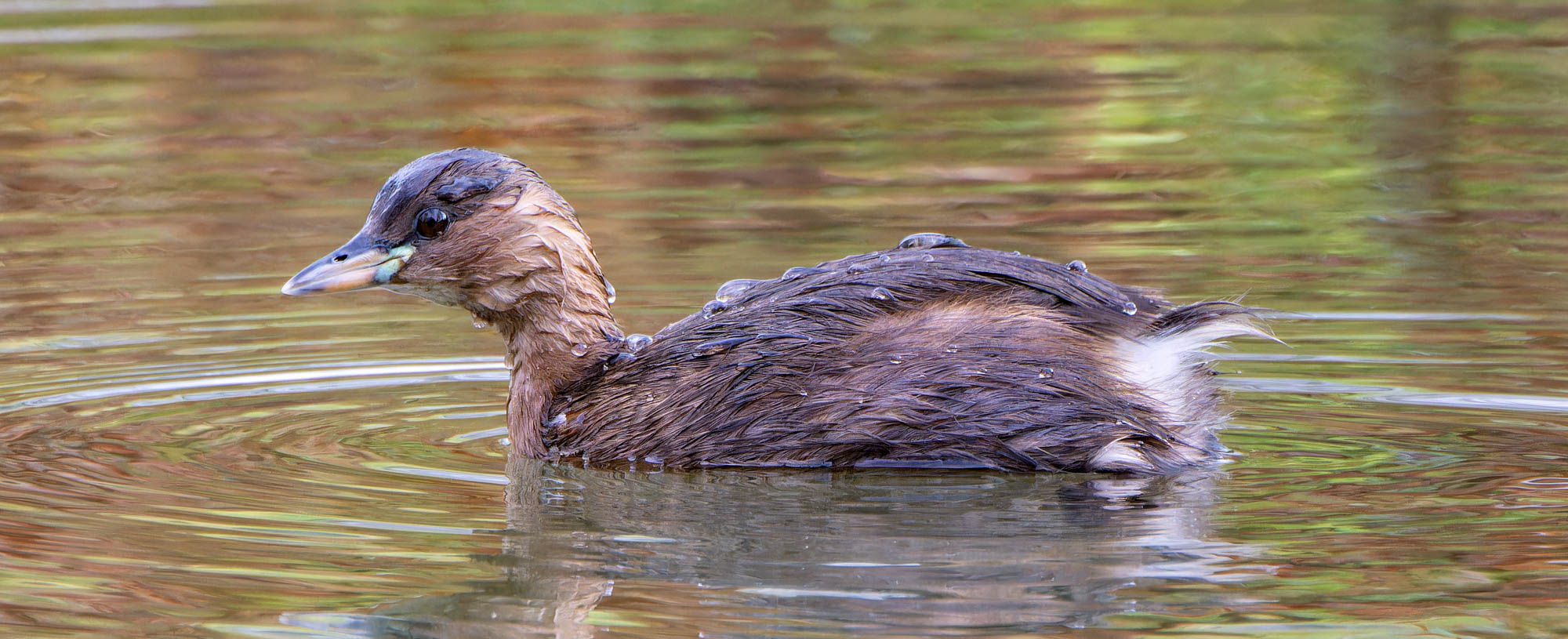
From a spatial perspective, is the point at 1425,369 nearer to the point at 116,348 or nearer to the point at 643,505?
the point at 643,505

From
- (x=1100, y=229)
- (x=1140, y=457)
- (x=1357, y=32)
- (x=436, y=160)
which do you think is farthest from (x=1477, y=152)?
(x=436, y=160)

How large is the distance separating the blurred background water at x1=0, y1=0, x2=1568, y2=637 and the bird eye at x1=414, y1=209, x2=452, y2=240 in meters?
0.65

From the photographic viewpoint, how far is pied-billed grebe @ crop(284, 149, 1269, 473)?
5746 millimetres

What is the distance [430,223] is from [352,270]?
270mm

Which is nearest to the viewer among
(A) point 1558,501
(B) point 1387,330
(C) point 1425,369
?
(A) point 1558,501

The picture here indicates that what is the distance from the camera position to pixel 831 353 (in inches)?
230

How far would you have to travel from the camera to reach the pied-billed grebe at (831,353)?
575cm

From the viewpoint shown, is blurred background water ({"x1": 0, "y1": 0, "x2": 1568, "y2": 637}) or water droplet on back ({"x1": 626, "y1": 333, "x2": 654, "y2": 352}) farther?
water droplet on back ({"x1": 626, "y1": 333, "x2": 654, "y2": 352})

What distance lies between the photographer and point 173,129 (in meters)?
12.7

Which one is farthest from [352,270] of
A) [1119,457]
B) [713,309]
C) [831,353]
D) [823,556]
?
[1119,457]

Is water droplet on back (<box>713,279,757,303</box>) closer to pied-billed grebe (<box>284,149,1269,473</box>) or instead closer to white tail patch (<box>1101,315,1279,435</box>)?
pied-billed grebe (<box>284,149,1269,473</box>)

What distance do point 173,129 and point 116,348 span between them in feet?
17.4

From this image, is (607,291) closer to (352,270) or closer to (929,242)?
(352,270)

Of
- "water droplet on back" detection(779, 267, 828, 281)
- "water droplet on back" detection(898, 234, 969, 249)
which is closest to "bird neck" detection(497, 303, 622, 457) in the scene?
"water droplet on back" detection(779, 267, 828, 281)
